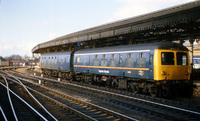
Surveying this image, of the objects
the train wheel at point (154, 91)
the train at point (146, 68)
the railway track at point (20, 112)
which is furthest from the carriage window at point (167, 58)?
the railway track at point (20, 112)

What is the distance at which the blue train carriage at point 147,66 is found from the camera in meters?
11.8

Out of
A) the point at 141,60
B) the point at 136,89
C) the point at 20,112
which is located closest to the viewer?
the point at 20,112

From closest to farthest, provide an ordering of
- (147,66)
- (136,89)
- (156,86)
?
(156,86)
(147,66)
(136,89)

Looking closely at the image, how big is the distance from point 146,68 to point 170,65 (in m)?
1.48

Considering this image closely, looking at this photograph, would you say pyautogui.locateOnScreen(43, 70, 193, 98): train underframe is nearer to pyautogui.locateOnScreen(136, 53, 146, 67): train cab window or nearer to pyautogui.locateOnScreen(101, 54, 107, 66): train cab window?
pyautogui.locateOnScreen(136, 53, 146, 67): train cab window

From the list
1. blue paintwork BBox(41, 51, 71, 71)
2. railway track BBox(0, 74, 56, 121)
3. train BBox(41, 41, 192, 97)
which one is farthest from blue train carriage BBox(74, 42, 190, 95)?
blue paintwork BBox(41, 51, 71, 71)

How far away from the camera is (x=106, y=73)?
52.7 ft

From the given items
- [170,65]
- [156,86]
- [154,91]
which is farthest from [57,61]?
[170,65]

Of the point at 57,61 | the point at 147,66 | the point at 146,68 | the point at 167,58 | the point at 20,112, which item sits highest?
the point at 57,61

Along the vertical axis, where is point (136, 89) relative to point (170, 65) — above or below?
below

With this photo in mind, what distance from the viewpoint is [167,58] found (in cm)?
1191

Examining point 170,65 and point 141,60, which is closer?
point 170,65

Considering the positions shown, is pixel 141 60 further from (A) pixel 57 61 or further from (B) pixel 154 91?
(A) pixel 57 61

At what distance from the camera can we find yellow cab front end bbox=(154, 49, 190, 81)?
38.2 ft
